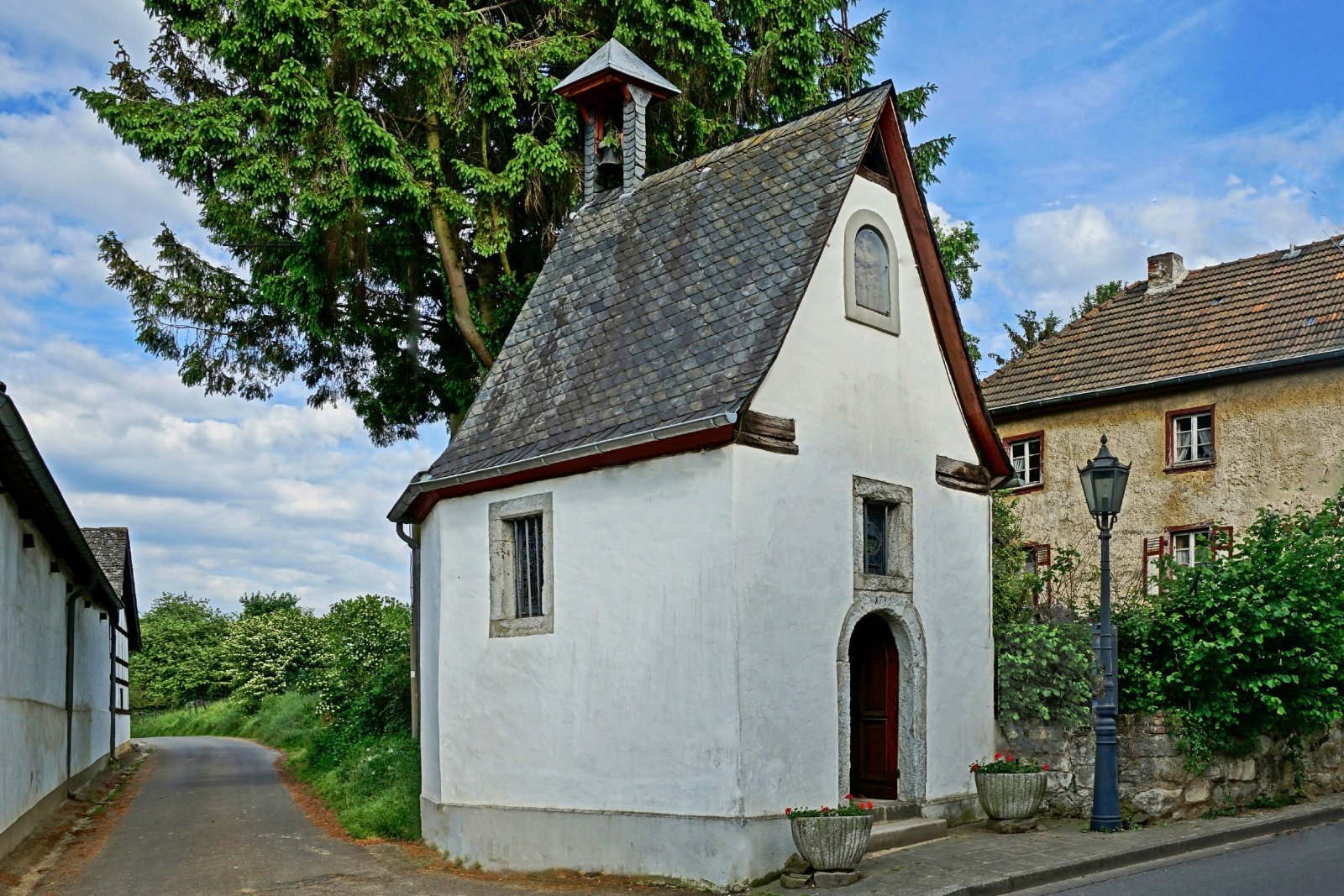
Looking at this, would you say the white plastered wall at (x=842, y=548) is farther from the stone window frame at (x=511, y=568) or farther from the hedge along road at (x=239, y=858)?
the stone window frame at (x=511, y=568)

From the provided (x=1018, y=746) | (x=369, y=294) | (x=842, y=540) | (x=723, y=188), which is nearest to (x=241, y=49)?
(x=369, y=294)

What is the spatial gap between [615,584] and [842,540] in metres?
2.10

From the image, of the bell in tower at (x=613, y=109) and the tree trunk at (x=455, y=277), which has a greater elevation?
the bell in tower at (x=613, y=109)

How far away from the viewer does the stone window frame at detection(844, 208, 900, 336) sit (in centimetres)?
1229

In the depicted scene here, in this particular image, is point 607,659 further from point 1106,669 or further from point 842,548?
point 1106,669

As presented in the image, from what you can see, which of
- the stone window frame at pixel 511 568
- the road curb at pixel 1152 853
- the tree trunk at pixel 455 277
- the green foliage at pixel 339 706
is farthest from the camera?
the tree trunk at pixel 455 277

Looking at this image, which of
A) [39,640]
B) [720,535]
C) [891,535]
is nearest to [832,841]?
[720,535]

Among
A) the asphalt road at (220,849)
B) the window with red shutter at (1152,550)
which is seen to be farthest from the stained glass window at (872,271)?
the window with red shutter at (1152,550)

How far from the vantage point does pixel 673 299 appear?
12812mm

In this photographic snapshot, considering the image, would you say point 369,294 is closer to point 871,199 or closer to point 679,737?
point 871,199

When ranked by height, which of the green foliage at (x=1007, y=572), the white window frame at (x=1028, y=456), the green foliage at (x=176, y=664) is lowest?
the green foliage at (x=176, y=664)

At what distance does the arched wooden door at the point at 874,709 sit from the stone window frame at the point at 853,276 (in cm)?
290

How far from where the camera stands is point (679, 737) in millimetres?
10883

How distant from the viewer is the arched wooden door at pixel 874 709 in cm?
1251
